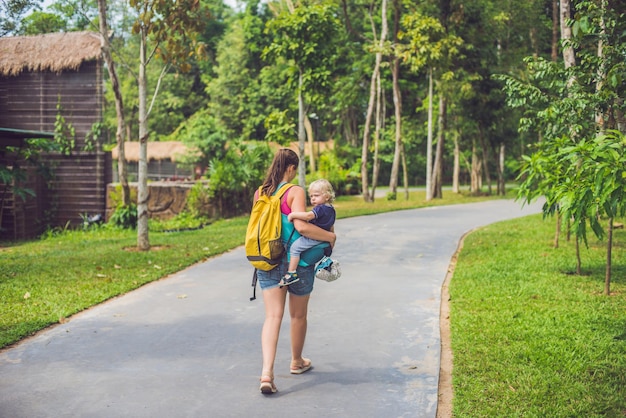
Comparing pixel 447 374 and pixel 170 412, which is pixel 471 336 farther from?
pixel 170 412

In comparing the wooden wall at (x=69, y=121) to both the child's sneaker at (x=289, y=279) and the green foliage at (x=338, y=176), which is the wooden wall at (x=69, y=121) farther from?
the child's sneaker at (x=289, y=279)

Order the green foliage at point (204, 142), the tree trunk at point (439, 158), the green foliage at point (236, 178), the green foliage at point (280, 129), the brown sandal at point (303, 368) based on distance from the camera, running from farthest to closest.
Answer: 1. the green foliage at point (204, 142)
2. the tree trunk at point (439, 158)
3. the green foliage at point (280, 129)
4. the green foliage at point (236, 178)
5. the brown sandal at point (303, 368)

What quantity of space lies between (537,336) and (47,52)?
55.8ft

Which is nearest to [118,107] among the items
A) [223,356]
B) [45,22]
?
[45,22]

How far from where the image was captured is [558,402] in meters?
5.37

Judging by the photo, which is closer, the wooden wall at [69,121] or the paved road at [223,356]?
the paved road at [223,356]

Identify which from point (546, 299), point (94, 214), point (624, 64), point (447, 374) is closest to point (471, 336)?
point (447, 374)

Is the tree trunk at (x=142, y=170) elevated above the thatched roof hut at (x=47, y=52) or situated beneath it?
situated beneath

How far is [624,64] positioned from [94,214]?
15543 mm

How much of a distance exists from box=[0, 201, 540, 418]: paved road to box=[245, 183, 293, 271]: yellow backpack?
0.98 meters

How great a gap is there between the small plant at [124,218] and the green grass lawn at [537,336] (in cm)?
948

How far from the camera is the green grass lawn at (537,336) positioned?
5.44 metres

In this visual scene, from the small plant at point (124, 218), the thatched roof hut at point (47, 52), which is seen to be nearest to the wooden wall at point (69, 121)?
the thatched roof hut at point (47, 52)

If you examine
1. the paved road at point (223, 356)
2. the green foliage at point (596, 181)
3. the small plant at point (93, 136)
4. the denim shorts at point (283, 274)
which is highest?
the small plant at point (93, 136)
